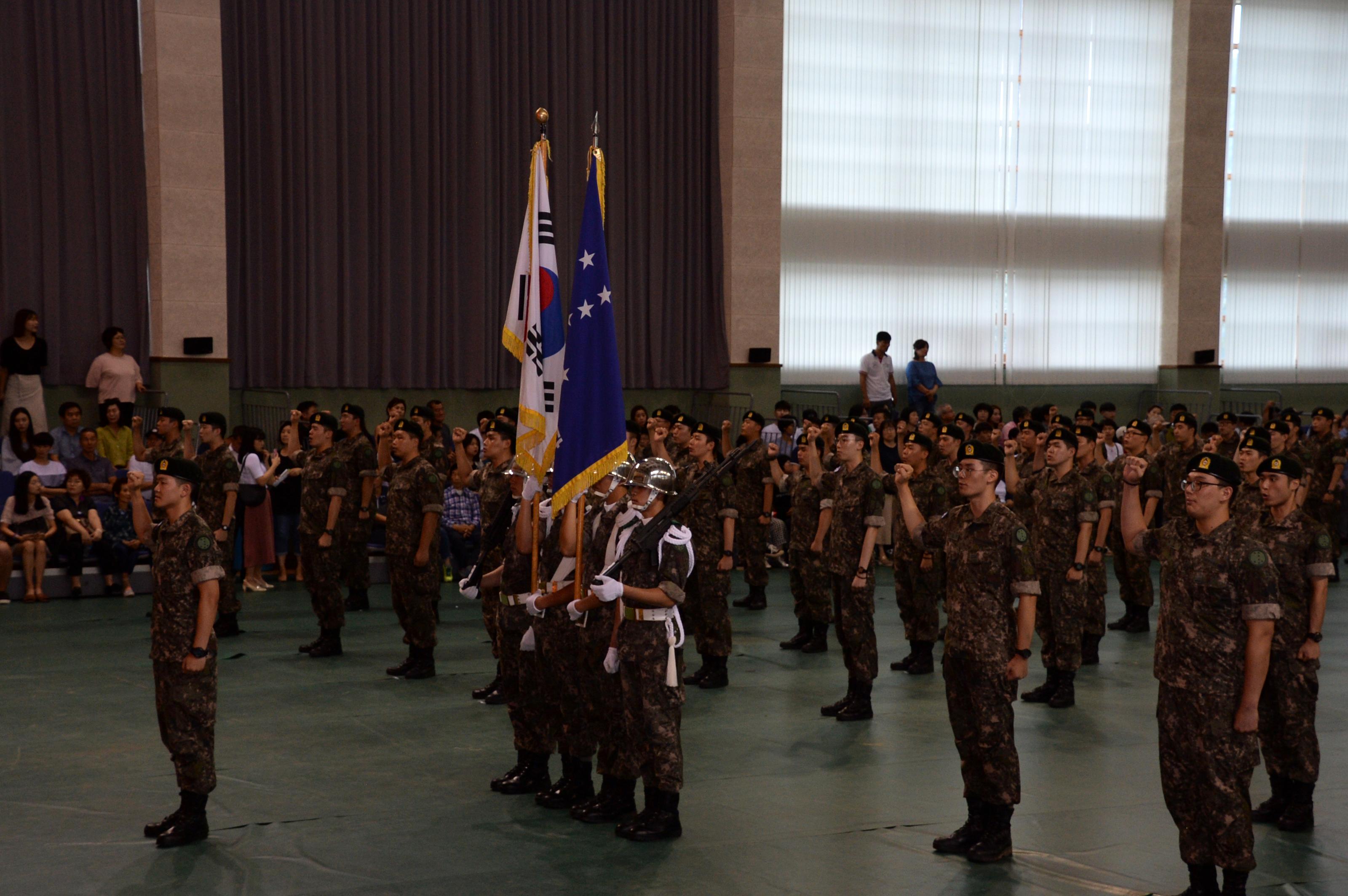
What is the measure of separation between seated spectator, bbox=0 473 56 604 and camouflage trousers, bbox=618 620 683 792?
8.45 m

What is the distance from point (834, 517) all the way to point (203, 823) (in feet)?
14.6

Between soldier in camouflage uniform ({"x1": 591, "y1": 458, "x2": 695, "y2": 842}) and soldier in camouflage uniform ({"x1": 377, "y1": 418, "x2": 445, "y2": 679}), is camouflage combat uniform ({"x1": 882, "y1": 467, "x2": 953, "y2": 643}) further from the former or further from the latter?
soldier in camouflage uniform ({"x1": 591, "y1": 458, "x2": 695, "y2": 842})

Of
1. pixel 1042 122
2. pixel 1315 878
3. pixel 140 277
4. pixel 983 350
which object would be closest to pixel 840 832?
pixel 1315 878

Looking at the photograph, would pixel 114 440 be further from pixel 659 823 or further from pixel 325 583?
pixel 659 823

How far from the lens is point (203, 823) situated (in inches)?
229

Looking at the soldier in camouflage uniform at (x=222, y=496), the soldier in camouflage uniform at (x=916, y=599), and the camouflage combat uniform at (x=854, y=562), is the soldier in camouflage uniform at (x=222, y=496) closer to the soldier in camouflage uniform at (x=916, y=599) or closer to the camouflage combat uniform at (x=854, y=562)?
the camouflage combat uniform at (x=854, y=562)

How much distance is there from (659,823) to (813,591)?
4.72 metres

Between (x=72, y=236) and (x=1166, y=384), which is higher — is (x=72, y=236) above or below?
above

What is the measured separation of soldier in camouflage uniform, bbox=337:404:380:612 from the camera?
1045 centimetres

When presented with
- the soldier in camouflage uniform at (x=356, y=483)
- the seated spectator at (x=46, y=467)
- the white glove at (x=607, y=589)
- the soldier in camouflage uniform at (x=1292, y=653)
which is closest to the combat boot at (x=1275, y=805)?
the soldier in camouflage uniform at (x=1292, y=653)

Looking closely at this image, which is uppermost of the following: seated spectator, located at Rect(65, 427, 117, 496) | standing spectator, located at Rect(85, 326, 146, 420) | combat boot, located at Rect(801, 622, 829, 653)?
standing spectator, located at Rect(85, 326, 146, 420)

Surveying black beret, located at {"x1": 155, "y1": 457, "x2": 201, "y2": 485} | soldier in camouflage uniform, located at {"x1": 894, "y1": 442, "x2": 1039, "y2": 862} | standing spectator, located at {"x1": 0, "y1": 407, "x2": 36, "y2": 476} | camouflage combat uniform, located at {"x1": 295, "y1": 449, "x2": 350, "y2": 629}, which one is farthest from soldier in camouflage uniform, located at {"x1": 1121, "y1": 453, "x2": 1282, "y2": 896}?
standing spectator, located at {"x1": 0, "y1": 407, "x2": 36, "y2": 476}

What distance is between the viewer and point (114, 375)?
1465cm

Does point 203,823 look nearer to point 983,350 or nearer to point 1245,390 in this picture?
point 983,350
